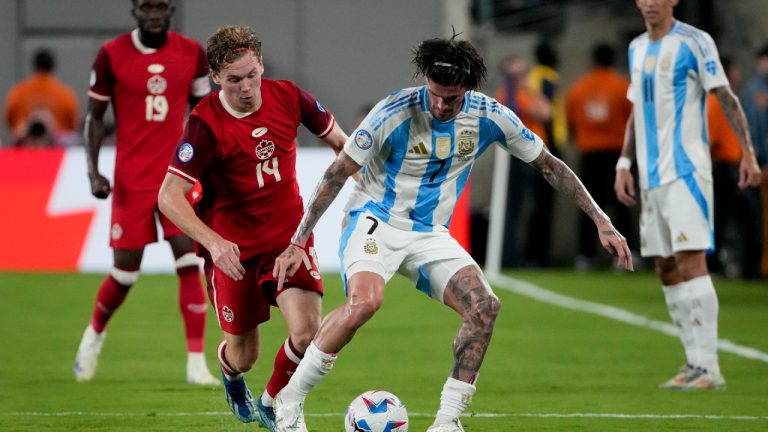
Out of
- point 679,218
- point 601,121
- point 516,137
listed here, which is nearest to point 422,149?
point 516,137

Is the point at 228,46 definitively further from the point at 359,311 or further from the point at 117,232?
the point at 117,232

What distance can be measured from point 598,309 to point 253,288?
22.8 ft

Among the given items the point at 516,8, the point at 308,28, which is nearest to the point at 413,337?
the point at 516,8

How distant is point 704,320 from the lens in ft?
28.9

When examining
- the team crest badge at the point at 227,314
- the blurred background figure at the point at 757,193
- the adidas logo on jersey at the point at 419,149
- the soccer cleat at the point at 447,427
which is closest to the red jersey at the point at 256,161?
the team crest badge at the point at 227,314

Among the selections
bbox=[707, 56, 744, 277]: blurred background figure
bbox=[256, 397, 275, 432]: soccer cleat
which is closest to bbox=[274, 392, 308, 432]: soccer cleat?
bbox=[256, 397, 275, 432]: soccer cleat

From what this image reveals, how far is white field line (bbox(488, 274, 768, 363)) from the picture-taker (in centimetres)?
1063

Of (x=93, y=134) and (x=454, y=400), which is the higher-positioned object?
(x=93, y=134)

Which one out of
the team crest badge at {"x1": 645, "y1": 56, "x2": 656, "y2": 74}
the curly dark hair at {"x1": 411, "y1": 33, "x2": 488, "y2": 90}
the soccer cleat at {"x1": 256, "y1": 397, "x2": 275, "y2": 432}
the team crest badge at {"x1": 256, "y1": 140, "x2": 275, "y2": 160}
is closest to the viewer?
the curly dark hair at {"x1": 411, "y1": 33, "x2": 488, "y2": 90}

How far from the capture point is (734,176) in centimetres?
1684

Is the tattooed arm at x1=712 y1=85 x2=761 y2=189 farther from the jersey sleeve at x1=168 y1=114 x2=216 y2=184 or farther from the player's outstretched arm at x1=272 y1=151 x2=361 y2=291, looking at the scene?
the jersey sleeve at x1=168 y1=114 x2=216 y2=184

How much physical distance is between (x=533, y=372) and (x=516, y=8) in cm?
1209

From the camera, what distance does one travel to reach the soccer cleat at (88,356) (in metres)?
9.16

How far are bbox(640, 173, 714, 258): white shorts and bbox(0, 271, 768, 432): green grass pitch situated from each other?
860 mm
